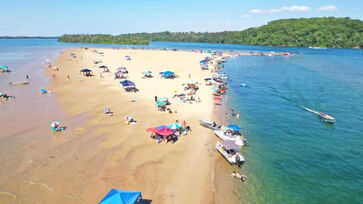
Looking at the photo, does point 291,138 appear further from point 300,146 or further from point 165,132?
point 165,132

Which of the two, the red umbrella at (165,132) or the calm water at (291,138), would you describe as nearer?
the calm water at (291,138)

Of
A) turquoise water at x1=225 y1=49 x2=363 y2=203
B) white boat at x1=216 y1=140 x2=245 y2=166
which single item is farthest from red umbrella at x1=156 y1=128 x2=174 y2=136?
turquoise water at x1=225 y1=49 x2=363 y2=203

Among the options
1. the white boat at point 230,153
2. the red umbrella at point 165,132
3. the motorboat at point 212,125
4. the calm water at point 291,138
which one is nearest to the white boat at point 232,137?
the motorboat at point 212,125

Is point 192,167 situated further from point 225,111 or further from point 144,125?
point 225,111

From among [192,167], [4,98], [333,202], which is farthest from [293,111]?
[4,98]

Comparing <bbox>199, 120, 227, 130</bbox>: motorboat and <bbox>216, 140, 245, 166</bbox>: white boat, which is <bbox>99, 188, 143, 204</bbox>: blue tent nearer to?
<bbox>216, 140, 245, 166</bbox>: white boat

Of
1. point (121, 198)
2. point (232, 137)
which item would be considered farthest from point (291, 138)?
point (121, 198)

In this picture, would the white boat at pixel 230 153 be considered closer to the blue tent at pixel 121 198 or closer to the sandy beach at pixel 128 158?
the sandy beach at pixel 128 158
